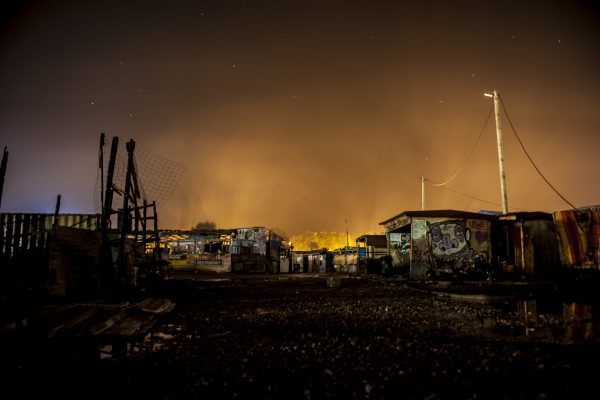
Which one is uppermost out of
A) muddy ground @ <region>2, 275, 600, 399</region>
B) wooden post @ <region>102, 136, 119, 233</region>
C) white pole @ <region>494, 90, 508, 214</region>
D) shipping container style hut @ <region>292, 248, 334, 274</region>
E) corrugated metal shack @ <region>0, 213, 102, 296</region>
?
white pole @ <region>494, 90, 508, 214</region>

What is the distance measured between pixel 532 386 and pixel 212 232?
47.4 m

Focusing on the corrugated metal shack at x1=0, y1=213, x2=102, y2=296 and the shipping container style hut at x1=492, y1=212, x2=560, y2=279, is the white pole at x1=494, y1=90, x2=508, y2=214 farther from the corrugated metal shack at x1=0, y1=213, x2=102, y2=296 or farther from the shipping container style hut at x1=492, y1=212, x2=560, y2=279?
the corrugated metal shack at x1=0, y1=213, x2=102, y2=296

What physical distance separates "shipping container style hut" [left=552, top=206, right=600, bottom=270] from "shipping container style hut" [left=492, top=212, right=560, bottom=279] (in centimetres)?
322

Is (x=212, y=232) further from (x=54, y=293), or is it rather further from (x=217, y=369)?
(x=217, y=369)

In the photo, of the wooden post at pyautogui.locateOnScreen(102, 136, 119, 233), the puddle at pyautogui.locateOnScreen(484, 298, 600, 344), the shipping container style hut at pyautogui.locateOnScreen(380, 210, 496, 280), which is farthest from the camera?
the shipping container style hut at pyautogui.locateOnScreen(380, 210, 496, 280)

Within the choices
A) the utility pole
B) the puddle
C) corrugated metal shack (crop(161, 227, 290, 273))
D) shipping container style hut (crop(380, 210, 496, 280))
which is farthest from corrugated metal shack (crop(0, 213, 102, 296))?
corrugated metal shack (crop(161, 227, 290, 273))

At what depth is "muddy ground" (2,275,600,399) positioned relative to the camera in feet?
11.3

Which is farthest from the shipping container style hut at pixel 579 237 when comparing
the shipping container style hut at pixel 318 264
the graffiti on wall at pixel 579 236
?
the shipping container style hut at pixel 318 264

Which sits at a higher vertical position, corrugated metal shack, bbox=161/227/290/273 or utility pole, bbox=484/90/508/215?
utility pole, bbox=484/90/508/215

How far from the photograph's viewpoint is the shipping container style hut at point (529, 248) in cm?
2047

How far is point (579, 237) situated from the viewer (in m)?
16.7

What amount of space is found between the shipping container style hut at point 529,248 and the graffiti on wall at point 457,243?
1088 mm

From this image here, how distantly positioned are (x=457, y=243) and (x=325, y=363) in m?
19.4

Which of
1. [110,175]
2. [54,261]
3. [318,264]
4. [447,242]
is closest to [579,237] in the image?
[447,242]
